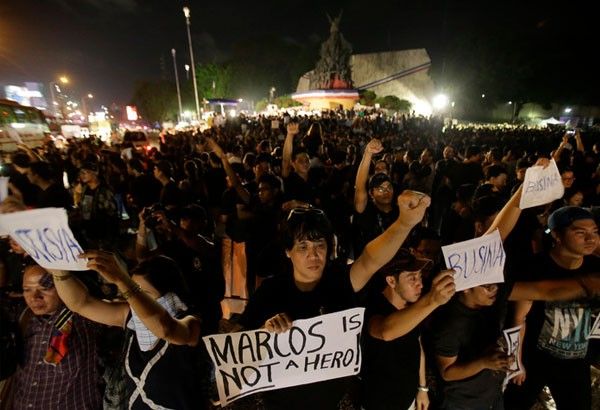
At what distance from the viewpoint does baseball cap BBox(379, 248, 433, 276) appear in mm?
A: 2146

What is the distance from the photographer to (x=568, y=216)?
2.61m

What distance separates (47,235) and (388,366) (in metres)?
2.02

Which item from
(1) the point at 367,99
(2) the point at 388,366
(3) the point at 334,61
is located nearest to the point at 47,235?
(2) the point at 388,366

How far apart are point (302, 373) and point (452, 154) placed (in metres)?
7.07

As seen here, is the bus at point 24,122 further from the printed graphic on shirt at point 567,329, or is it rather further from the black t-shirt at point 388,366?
the printed graphic on shirt at point 567,329

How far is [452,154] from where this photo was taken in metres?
8.03

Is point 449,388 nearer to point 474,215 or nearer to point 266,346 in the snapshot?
point 266,346

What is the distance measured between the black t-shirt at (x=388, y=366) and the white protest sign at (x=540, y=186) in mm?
1523

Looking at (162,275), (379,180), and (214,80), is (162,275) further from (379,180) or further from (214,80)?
(214,80)

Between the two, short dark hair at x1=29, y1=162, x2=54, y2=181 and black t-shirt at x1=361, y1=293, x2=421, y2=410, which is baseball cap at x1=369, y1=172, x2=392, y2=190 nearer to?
black t-shirt at x1=361, y1=293, x2=421, y2=410

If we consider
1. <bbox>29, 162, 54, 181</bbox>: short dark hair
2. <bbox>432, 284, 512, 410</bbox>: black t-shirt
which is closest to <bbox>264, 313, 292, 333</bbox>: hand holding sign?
<bbox>432, 284, 512, 410</bbox>: black t-shirt

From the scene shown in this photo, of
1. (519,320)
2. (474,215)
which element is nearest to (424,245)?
(474,215)

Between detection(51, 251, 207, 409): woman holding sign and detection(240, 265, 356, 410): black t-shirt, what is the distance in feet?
1.28

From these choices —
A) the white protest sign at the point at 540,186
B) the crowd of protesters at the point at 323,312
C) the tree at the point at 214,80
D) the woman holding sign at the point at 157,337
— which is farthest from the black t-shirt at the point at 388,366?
the tree at the point at 214,80
